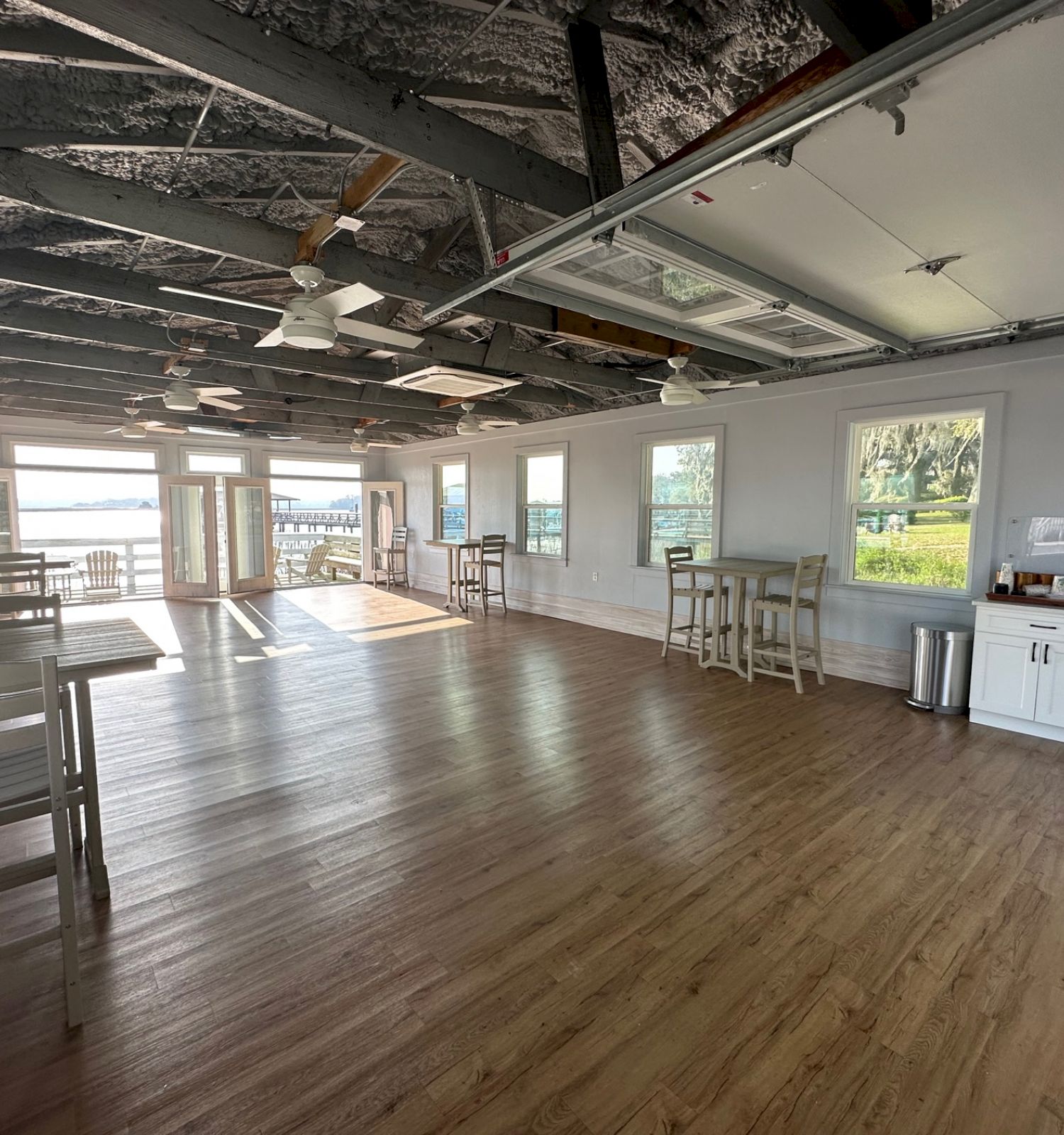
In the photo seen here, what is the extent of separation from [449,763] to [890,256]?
3201 mm

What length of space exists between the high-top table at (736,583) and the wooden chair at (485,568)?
3.11 meters

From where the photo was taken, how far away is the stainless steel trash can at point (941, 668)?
4.00m

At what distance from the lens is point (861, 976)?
69.9 inches

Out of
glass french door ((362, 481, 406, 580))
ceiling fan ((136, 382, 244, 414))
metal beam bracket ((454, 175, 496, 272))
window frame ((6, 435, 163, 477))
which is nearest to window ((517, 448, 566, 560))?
glass french door ((362, 481, 406, 580))

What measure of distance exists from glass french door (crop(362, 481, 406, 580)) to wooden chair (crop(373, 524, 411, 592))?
197 millimetres

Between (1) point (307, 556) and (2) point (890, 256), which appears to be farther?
(1) point (307, 556)

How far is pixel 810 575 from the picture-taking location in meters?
4.61

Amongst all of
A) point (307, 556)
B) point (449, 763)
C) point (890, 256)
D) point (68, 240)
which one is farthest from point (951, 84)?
point (307, 556)

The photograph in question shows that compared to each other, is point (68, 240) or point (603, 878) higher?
point (68, 240)

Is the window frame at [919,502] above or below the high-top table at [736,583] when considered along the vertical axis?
above

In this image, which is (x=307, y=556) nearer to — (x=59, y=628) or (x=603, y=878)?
(x=59, y=628)

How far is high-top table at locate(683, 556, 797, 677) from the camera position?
4.73m

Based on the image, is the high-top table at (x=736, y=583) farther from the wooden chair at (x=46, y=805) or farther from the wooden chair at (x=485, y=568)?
the wooden chair at (x=46, y=805)

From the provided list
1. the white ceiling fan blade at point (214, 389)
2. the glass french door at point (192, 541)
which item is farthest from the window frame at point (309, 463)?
the white ceiling fan blade at point (214, 389)
